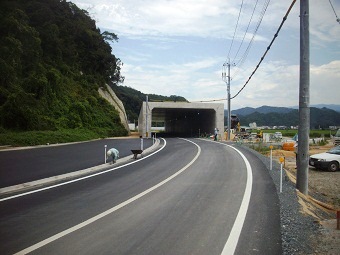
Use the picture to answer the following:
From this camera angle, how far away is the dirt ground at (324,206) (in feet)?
20.3

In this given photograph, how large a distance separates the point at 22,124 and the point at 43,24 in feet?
59.2

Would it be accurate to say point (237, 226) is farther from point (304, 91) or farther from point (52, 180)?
Result: point (52, 180)

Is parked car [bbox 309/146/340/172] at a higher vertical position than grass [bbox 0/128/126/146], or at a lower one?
lower

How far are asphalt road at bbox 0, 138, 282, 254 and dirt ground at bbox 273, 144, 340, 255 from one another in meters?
0.87

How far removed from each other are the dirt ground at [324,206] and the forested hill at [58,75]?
1660 cm

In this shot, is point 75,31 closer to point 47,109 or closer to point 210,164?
point 47,109

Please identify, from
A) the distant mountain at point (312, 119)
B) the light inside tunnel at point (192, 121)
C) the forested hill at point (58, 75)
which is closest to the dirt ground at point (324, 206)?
the forested hill at point (58, 75)

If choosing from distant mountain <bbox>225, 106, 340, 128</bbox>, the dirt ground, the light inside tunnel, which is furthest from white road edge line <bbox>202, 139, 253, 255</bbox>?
distant mountain <bbox>225, 106, 340, 128</bbox>

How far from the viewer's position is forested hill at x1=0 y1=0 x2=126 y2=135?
31.1 metres

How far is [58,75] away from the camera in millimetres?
41469

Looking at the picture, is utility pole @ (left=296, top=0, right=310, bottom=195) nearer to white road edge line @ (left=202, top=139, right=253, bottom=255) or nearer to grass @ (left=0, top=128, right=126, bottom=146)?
white road edge line @ (left=202, top=139, right=253, bottom=255)

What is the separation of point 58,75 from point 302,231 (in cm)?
4002

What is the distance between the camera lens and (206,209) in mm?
8117

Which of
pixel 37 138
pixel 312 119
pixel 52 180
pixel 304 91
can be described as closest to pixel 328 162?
pixel 304 91
